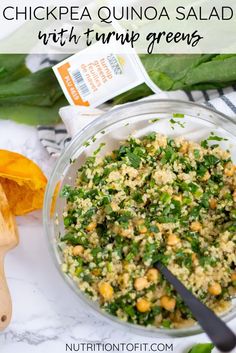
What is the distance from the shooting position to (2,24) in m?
2.20

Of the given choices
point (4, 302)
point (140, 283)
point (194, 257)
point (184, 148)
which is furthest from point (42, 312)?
point (184, 148)

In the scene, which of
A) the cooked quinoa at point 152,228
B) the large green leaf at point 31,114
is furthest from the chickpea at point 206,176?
the large green leaf at point 31,114

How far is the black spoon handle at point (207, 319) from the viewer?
150 cm

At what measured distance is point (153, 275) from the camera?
1.67m

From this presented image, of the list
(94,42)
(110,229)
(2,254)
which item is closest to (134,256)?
(110,229)

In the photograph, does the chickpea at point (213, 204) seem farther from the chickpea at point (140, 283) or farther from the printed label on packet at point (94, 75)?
the printed label on packet at point (94, 75)

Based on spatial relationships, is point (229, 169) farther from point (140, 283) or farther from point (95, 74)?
point (95, 74)

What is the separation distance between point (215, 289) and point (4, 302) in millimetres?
593

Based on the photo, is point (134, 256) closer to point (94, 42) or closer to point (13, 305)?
point (13, 305)

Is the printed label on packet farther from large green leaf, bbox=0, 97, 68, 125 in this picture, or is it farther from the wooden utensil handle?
the wooden utensil handle

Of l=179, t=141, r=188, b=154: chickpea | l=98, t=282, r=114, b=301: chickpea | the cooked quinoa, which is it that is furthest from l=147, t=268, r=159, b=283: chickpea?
l=179, t=141, r=188, b=154: chickpea

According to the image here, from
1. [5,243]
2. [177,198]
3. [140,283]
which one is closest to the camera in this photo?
[140,283]

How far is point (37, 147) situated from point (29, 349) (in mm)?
616

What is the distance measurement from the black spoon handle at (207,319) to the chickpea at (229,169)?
33 cm
